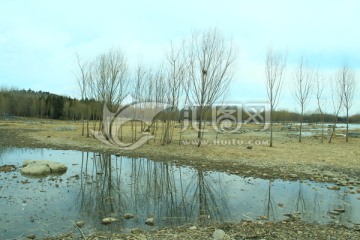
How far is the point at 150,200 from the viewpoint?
338 inches

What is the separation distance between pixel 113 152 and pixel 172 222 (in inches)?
502

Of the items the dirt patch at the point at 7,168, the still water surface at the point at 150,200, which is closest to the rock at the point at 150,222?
the still water surface at the point at 150,200

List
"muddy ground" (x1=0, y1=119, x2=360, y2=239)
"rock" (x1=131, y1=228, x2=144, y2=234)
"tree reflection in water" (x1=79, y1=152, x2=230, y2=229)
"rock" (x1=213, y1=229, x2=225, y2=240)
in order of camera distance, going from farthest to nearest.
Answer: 1. "tree reflection in water" (x1=79, y1=152, x2=230, y2=229)
2. "rock" (x1=131, y1=228, x2=144, y2=234)
3. "muddy ground" (x1=0, y1=119, x2=360, y2=239)
4. "rock" (x1=213, y1=229, x2=225, y2=240)

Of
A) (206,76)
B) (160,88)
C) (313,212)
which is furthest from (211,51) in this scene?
(313,212)

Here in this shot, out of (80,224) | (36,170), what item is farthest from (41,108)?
(80,224)

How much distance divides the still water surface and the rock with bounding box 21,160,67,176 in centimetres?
45

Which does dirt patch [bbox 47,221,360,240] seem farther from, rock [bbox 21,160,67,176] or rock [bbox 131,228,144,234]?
rock [bbox 21,160,67,176]

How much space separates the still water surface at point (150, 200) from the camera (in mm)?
6719

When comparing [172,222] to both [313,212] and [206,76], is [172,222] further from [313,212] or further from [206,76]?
[206,76]

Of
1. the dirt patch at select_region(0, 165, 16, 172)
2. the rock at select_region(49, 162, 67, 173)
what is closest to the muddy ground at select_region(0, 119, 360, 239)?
the rock at select_region(49, 162, 67, 173)

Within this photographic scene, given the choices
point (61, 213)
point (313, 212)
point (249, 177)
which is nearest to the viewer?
point (61, 213)

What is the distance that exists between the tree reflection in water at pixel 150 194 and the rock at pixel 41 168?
997mm

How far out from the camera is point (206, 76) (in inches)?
806

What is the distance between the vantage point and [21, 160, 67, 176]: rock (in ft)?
38.0
